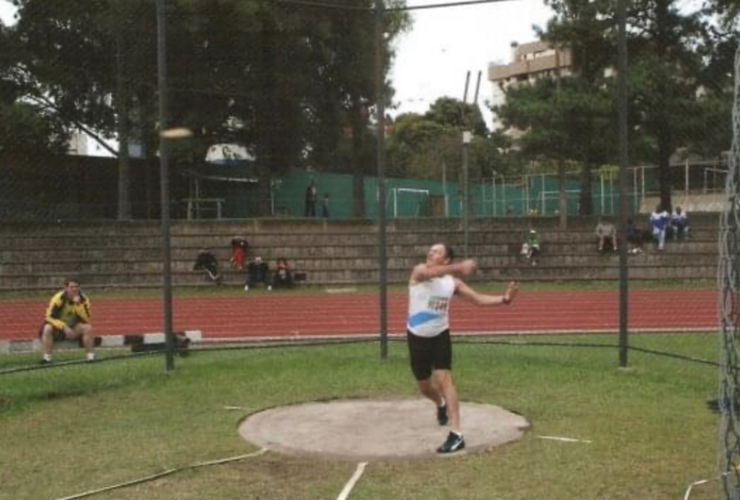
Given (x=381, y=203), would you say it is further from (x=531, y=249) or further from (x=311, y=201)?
(x=311, y=201)

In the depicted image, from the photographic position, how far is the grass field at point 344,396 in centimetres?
606

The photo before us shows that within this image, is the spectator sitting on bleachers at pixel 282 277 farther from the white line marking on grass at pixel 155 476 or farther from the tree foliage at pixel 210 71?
the white line marking on grass at pixel 155 476

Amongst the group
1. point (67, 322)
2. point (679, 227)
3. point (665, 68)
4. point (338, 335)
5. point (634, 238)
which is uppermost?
point (665, 68)

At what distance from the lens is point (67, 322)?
12.3 m

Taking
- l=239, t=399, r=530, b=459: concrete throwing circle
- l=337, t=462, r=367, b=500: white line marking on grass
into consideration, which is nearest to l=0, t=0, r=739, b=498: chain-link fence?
l=239, t=399, r=530, b=459: concrete throwing circle

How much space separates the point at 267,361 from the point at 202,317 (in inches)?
307

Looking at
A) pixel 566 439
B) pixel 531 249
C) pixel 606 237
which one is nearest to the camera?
pixel 566 439

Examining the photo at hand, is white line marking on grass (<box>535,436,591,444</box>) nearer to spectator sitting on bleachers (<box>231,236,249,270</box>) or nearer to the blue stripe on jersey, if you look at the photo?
the blue stripe on jersey

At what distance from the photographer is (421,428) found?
782 cm

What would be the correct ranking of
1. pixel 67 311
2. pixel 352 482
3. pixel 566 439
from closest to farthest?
pixel 352 482, pixel 566 439, pixel 67 311

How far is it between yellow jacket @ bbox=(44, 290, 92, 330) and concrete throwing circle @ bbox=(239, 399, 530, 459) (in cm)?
477

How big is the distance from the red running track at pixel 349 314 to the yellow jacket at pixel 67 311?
397 cm

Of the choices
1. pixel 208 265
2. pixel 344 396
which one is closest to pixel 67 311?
pixel 344 396

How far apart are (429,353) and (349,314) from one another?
11.7 metres
